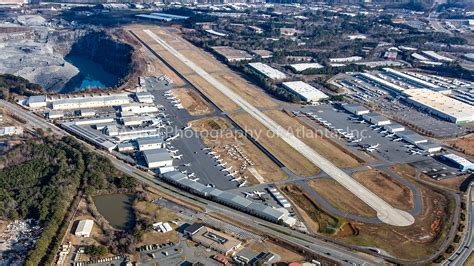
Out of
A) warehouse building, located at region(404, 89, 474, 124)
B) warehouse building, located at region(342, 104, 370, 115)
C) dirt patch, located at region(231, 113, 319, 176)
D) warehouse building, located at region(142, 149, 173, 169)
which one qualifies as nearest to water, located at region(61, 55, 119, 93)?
dirt patch, located at region(231, 113, 319, 176)

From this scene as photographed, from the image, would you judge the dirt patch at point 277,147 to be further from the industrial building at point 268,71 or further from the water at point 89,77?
the water at point 89,77

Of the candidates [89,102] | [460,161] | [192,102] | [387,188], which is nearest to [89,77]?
[89,102]

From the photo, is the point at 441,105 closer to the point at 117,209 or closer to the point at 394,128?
the point at 394,128

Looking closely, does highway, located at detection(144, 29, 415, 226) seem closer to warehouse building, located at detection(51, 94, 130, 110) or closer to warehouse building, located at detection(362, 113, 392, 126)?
warehouse building, located at detection(362, 113, 392, 126)

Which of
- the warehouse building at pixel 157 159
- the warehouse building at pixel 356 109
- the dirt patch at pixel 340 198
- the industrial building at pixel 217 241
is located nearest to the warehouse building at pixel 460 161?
the warehouse building at pixel 356 109

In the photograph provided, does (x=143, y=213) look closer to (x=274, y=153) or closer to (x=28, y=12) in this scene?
(x=274, y=153)

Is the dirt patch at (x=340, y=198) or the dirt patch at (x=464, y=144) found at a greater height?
the dirt patch at (x=464, y=144)

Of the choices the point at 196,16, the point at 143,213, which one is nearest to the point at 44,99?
the point at 143,213
